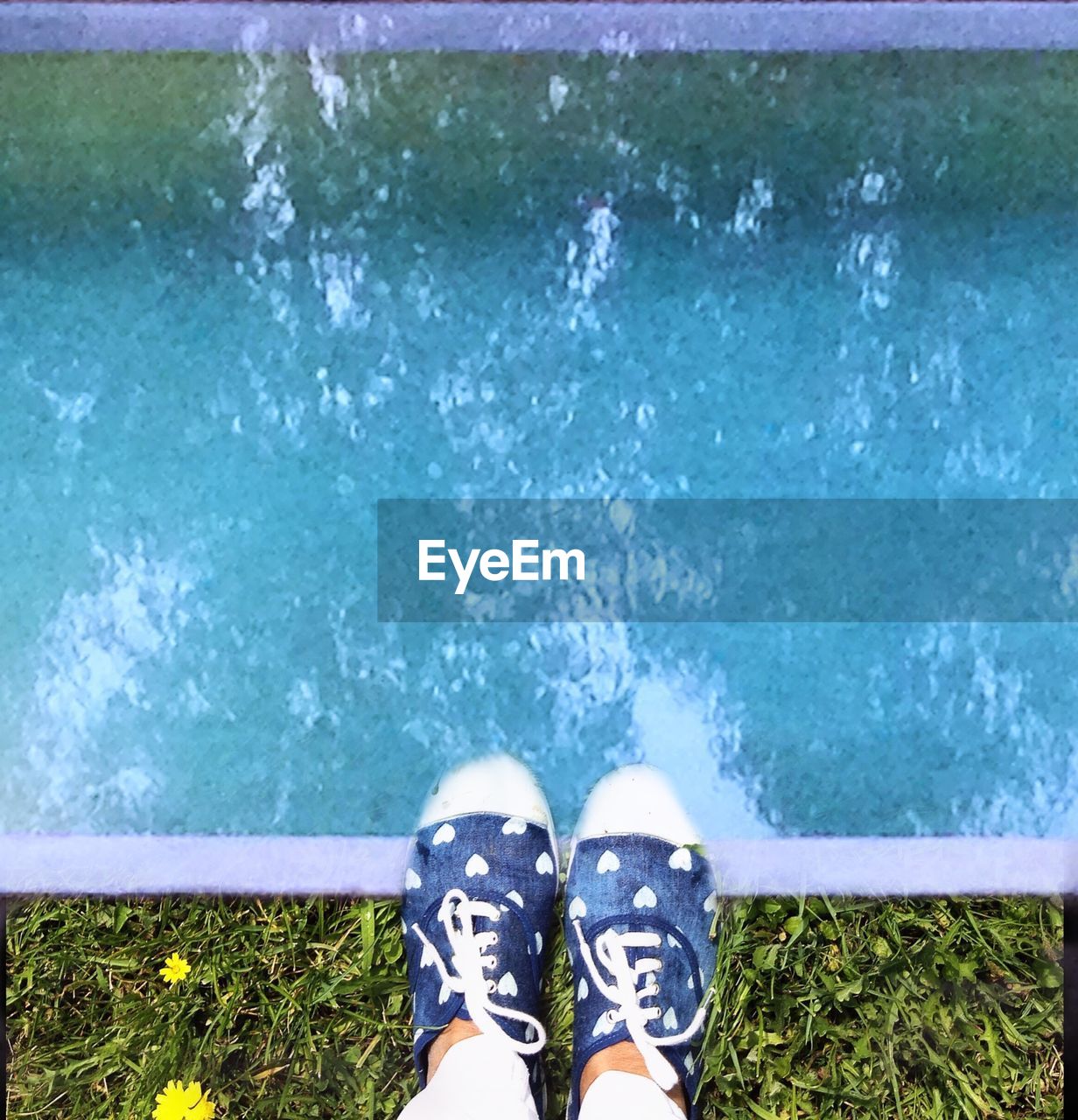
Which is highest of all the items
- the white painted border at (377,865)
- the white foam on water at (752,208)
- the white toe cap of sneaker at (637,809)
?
the white foam on water at (752,208)

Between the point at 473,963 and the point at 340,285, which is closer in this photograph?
the point at 473,963

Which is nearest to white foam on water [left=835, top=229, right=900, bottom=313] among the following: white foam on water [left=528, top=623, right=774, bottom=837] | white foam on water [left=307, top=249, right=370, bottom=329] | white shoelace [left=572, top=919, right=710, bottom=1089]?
white foam on water [left=528, top=623, right=774, bottom=837]

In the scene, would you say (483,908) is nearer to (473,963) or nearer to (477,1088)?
(473,963)

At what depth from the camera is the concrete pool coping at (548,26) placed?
160cm

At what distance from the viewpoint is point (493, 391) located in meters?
1.70

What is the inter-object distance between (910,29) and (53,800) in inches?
76.8

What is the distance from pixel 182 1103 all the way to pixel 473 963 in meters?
0.49

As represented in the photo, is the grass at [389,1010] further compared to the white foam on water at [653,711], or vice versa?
the white foam on water at [653,711]

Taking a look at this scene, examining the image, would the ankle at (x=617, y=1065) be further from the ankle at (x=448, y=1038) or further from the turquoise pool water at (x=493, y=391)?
the turquoise pool water at (x=493, y=391)

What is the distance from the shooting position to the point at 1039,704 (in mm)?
1657

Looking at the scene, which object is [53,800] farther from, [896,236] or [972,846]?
[896,236]

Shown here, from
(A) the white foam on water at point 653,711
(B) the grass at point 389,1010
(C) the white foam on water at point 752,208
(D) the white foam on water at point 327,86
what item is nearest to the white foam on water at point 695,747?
(A) the white foam on water at point 653,711

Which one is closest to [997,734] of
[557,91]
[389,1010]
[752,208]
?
[752,208]

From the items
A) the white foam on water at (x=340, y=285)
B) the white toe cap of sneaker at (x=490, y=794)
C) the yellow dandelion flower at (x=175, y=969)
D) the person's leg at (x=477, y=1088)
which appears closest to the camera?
the person's leg at (x=477, y=1088)
